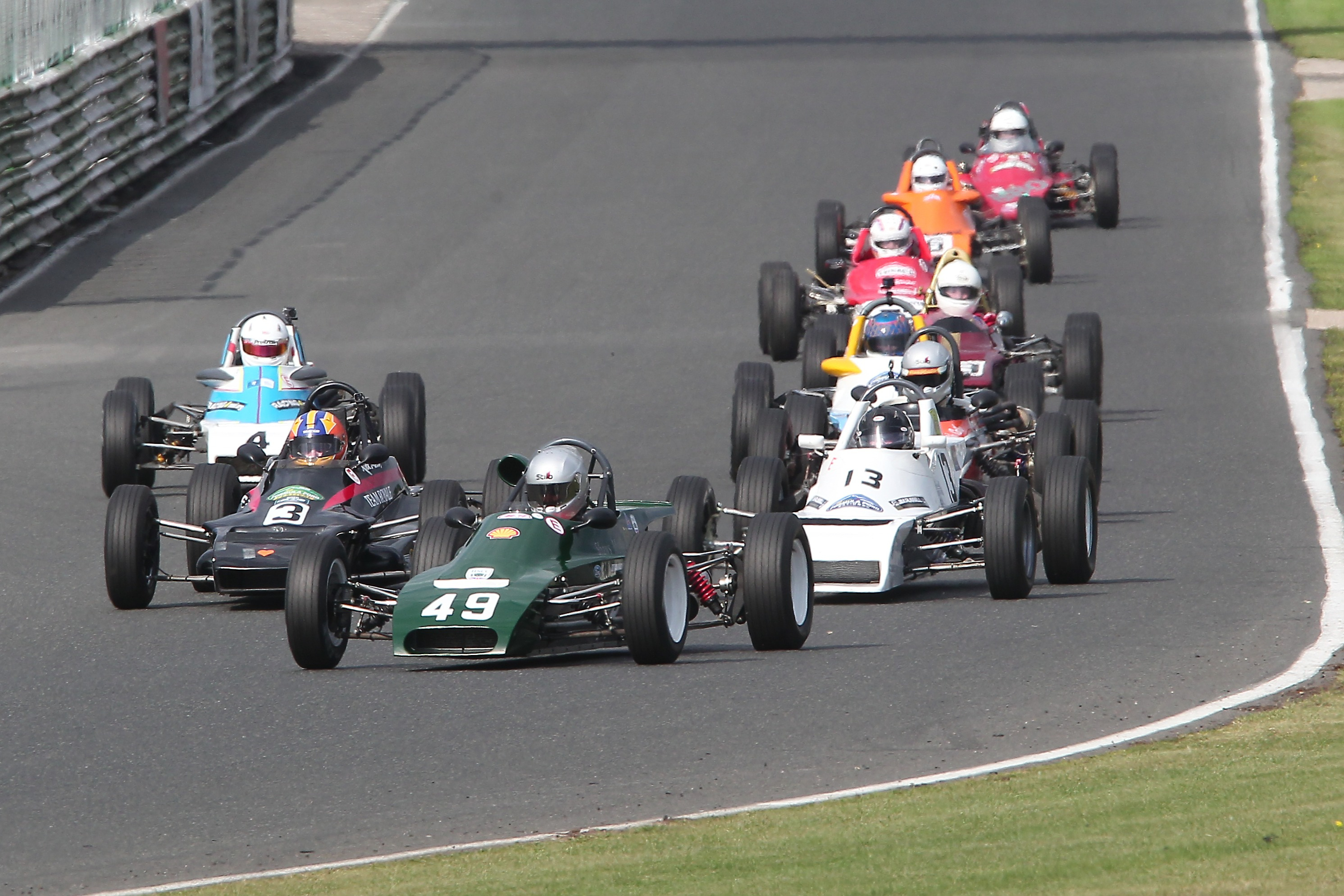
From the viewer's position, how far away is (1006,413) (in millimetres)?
18656

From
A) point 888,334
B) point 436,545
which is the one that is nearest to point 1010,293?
point 888,334

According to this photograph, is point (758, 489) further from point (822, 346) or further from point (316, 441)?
point (822, 346)

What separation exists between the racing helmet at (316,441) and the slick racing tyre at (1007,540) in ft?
16.3

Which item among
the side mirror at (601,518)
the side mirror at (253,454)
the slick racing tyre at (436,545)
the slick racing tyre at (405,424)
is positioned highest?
the slick racing tyre at (405,424)

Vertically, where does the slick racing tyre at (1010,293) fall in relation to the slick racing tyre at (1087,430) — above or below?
above

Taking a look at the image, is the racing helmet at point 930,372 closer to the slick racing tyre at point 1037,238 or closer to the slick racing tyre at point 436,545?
the slick racing tyre at point 436,545

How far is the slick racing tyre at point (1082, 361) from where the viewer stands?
2128 cm

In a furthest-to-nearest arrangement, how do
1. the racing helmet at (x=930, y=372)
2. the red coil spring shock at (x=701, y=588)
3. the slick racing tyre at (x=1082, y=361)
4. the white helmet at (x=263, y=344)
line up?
the slick racing tyre at (x=1082, y=361)
the white helmet at (x=263, y=344)
the racing helmet at (x=930, y=372)
the red coil spring shock at (x=701, y=588)

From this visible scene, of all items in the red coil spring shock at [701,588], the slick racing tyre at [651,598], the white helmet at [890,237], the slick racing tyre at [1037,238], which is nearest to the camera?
the slick racing tyre at [651,598]

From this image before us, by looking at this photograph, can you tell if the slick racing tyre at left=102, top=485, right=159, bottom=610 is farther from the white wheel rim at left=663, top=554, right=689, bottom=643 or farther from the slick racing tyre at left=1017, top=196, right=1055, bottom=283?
the slick racing tyre at left=1017, top=196, right=1055, bottom=283

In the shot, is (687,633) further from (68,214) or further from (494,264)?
(68,214)

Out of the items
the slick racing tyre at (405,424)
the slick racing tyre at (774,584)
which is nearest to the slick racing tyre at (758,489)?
the slick racing tyre at (774,584)

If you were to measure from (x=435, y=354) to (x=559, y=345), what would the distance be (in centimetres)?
138

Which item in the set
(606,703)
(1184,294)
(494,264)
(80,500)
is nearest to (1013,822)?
(606,703)
